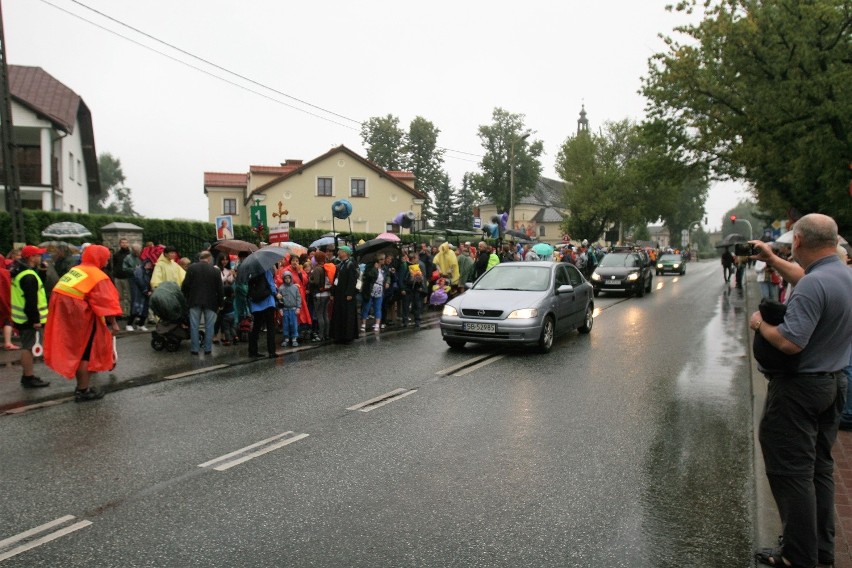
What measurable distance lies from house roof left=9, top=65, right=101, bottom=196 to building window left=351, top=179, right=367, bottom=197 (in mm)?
18332

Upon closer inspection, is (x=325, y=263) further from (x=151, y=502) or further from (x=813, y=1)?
(x=813, y=1)

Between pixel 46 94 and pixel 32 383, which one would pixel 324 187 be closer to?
pixel 46 94

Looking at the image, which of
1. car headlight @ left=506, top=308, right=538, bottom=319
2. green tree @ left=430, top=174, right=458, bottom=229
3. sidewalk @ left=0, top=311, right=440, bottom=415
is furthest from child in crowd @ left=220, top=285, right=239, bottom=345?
green tree @ left=430, top=174, right=458, bottom=229

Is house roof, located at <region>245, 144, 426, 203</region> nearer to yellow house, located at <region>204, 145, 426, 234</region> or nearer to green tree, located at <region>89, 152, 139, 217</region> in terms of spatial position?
yellow house, located at <region>204, 145, 426, 234</region>

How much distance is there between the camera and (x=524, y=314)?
11141 mm

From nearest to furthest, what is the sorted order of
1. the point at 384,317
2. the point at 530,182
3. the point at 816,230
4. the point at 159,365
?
1. the point at 816,230
2. the point at 159,365
3. the point at 384,317
4. the point at 530,182

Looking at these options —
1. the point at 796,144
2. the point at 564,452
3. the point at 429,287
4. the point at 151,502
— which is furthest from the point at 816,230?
the point at 796,144

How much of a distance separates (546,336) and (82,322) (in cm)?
727

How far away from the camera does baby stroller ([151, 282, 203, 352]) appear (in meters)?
11.6

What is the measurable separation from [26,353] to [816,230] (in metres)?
9.23

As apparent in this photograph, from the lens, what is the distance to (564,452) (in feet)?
19.2

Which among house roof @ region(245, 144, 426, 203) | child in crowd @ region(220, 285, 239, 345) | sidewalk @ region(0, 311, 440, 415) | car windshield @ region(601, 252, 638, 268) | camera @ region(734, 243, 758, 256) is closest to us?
camera @ region(734, 243, 758, 256)

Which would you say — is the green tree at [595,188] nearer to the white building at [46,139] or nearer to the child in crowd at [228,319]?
the white building at [46,139]

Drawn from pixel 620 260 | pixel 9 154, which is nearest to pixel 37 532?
pixel 9 154
